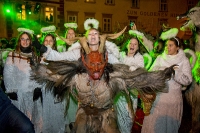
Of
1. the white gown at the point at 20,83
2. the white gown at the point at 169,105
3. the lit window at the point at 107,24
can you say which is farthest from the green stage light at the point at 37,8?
the white gown at the point at 169,105

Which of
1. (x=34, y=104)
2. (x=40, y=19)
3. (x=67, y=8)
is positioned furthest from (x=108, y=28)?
(x=34, y=104)

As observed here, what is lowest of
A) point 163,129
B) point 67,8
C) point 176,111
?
point 163,129

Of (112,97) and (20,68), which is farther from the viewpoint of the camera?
(20,68)

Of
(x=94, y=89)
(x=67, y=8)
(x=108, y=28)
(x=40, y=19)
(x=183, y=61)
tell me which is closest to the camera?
(x=94, y=89)

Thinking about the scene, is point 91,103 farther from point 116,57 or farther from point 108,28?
point 108,28

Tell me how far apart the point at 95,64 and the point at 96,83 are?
1.21 feet

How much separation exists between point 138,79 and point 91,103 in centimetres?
81

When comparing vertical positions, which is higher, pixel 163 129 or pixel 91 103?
pixel 91 103

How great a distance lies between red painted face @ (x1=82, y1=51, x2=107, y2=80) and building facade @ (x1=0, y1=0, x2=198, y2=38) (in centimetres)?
1861

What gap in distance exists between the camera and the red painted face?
328 centimetres

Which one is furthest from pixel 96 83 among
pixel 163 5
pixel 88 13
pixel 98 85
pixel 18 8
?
pixel 163 5

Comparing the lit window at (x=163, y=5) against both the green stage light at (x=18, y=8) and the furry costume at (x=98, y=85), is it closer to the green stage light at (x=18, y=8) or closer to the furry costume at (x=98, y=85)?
the green stage light at (x=18, y=8)

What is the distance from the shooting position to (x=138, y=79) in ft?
11.6

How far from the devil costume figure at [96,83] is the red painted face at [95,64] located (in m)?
0.04
